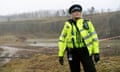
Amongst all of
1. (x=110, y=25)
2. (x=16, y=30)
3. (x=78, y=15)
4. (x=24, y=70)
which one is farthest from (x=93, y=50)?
(x=16, y=30)

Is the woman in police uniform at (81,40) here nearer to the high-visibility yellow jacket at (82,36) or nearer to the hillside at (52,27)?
the high-visibility yellow jacket at (82,36)

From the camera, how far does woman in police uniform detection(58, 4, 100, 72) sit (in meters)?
6.48

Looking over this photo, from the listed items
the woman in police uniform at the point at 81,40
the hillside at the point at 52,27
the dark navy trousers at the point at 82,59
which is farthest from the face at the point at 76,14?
the hillside at the point at 52,27

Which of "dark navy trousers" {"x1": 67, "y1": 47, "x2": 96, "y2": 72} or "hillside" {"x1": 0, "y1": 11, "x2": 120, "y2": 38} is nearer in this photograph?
"dark navy trousers" {"x1": 67, "y1": 47, "x2": 96, "y2": 72}

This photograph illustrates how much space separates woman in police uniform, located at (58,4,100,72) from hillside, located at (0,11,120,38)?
39715mm

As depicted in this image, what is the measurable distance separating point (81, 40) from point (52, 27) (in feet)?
193

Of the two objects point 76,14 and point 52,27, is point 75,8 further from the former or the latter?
point 52,27

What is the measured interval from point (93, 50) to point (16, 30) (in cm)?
6539

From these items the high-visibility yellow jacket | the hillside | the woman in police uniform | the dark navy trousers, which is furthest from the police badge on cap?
the hillside

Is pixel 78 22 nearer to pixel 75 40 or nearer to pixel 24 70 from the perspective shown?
pixel 75 40

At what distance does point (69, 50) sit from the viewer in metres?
6.69

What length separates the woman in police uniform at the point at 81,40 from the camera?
255 inches

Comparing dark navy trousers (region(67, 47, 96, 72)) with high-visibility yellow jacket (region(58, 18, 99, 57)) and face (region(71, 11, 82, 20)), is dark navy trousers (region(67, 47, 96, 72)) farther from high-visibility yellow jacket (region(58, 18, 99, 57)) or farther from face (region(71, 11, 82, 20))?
face (region(71, 11, 82, 20))

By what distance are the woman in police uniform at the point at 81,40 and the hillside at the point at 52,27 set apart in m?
39.7
